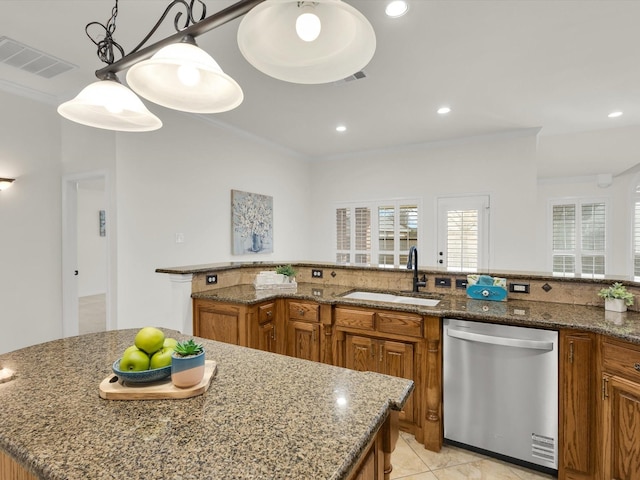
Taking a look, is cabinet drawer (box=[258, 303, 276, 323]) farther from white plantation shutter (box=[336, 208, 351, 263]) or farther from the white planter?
white plantation shutter (box=[336, 208, 351, 263])

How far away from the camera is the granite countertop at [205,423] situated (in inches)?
25.0

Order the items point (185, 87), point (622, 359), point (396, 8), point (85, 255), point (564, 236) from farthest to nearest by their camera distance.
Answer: point (85, 255) < point (564, 236) < point (396, 8) < point (622, 359) < point (185, 87)

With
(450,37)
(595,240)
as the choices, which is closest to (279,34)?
(450,37)

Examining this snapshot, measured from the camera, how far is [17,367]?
1.10m

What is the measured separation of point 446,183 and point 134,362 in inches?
191

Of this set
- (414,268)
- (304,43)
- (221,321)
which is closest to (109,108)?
(304,43)

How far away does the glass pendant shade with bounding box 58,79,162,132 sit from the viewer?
1190mm

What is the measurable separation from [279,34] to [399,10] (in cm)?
155

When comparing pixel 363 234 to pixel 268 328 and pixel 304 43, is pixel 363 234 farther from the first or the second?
pixel 304 43

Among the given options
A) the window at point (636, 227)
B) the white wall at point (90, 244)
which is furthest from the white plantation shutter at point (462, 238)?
the white wall at point (90, 244)

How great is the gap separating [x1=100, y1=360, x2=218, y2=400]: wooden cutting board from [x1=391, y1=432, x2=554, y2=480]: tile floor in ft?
5.15

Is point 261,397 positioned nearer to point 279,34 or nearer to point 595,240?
point 279,34

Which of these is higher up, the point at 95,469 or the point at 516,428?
the point at 95,469

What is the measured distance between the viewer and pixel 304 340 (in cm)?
254
